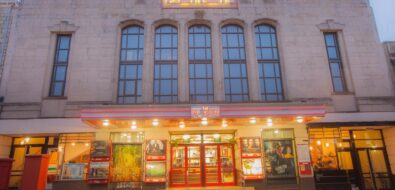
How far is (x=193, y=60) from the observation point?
53.2ft

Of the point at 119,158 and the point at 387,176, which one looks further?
the point at 387,176

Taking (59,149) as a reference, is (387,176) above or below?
below

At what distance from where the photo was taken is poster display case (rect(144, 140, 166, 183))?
13680 mm

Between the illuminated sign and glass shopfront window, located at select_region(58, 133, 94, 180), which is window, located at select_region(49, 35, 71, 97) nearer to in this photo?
glass shopfront window, located at select_region(58, 133, 94, 180)

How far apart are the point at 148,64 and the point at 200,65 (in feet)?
10.7

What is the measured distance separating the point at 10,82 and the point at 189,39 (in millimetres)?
11047

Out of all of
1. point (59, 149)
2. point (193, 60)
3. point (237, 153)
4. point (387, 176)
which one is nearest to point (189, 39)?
point (193, 60)

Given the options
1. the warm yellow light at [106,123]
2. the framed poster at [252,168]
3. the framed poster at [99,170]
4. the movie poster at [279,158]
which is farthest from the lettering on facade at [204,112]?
the framed poster at [99,170]

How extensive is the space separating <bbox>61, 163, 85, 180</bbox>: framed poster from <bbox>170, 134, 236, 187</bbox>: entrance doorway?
194 inches

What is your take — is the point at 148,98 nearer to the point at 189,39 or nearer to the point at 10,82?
the point at 189,39

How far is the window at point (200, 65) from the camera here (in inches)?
613

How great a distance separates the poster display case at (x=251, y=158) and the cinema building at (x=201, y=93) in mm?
58

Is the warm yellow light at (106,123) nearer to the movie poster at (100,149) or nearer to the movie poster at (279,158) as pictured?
the movie poster at (100,149)

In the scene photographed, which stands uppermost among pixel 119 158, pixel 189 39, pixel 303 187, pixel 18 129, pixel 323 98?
pixel 189 39
